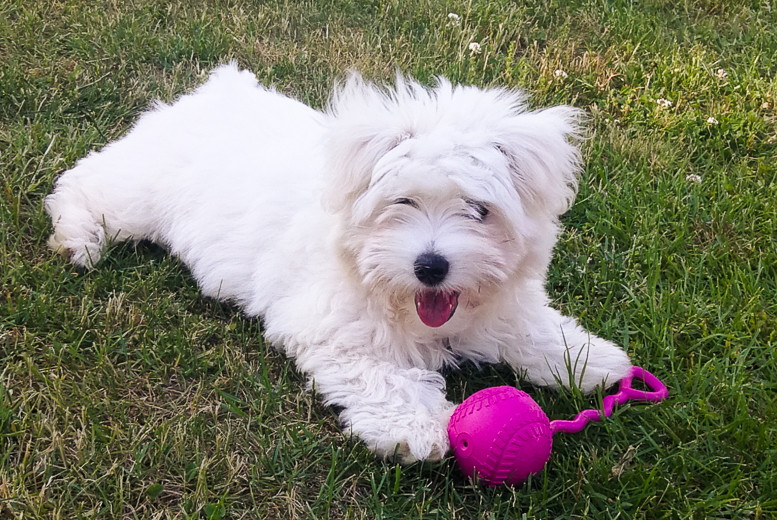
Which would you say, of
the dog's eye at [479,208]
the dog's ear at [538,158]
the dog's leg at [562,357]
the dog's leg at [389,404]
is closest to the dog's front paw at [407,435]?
the dog's leg at [389,404]

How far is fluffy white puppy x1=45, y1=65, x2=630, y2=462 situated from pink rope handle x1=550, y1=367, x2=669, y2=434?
0.23 feet

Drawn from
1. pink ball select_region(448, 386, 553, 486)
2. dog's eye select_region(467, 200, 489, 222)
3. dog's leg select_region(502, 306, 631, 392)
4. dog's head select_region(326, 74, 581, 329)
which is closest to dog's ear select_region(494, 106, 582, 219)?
dog's head select_region(326, 74, 581, 329)

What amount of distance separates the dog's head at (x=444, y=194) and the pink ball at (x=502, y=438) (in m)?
0.34

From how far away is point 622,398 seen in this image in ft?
8.38

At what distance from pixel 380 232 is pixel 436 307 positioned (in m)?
0.32

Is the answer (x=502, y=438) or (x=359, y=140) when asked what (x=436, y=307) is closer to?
(x=502, y=438)

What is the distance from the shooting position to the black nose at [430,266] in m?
2.21

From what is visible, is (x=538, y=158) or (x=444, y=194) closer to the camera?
(x=444, y=194)

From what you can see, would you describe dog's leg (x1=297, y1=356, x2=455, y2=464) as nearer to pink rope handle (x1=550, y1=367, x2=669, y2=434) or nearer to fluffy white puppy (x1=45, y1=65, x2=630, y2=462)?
fluffy white puppy (x1=45, y1=65, x2=630, y2=462)

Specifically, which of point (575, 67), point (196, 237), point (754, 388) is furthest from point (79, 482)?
point (575, 67)

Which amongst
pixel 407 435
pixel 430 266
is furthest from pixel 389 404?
pixel 430 266

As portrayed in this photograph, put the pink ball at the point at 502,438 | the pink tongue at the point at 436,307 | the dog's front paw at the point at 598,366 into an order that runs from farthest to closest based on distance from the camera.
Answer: the dog's front paw at the point at 598,366 → the pink tongue at the point at 436,307 → the pink ball at the point at 502,438

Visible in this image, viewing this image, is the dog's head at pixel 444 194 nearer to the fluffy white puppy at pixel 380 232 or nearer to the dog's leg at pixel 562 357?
the fluffy white puppy at pixel 380 232

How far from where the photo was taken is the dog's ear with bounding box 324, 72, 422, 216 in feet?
7.72
